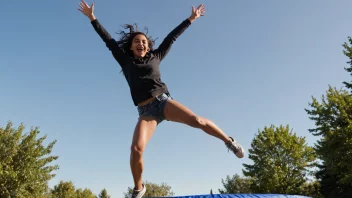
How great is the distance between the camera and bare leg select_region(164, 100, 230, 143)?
3.78 m

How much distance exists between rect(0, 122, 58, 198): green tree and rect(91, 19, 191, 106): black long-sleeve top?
50.3ft

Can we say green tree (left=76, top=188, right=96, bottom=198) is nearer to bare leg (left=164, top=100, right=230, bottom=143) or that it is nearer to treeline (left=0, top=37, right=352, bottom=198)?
treeline (left=0, top=37, right=352, bottom=198)

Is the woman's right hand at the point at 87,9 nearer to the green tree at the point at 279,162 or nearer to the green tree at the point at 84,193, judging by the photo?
the green tree at the point at 279,162

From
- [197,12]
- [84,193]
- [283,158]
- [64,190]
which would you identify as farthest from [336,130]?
[84,193]

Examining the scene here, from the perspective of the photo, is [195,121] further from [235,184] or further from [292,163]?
[235,184]

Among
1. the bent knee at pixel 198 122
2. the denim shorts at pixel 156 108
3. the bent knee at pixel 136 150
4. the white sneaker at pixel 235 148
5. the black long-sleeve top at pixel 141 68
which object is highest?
the black long-sleeve top at pixel 141 68

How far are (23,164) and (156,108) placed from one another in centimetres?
1696

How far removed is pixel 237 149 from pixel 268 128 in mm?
28538

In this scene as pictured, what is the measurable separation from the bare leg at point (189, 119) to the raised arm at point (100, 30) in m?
1.12

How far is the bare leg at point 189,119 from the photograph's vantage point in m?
3.78

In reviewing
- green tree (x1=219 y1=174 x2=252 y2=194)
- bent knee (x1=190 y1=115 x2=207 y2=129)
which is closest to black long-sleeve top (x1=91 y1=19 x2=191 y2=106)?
bent knee (x1=190 y1=115 x2=207 y2=129)

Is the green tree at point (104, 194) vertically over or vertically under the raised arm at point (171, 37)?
over

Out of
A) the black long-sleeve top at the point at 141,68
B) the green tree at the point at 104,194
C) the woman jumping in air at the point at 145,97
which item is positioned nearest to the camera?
the woman jumping in air at the point at 145,97

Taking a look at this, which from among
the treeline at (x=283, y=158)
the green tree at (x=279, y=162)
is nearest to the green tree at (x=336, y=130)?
the treeline at (x=283, y=158)
